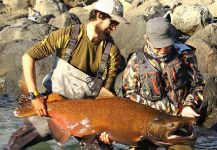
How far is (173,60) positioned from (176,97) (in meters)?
0.43

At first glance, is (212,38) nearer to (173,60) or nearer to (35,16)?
(173,60)

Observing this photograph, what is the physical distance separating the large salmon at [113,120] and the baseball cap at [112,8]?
2.86 ft

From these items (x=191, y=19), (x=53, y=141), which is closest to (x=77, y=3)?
(x=191, y=19)

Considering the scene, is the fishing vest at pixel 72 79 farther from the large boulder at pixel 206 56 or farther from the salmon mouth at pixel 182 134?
the large boulder at pixel 206 56

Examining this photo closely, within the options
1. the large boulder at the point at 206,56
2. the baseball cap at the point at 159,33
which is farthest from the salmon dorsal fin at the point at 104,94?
the large boulder at the point at 206,56

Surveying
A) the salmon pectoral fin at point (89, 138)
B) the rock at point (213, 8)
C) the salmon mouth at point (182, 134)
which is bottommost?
the rock at point (213, 8)

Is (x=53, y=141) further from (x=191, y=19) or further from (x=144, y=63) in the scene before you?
(x=191, y=19)

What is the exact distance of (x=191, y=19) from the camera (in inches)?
672

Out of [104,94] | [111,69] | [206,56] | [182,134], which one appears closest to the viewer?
[182,134]

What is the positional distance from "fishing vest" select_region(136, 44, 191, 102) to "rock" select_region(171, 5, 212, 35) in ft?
36.9

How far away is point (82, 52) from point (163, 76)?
97cm

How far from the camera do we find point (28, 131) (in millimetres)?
5996

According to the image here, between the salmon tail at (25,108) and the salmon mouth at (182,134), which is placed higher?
the salmon tail at (25,108)

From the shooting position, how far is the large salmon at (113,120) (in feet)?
17.0
